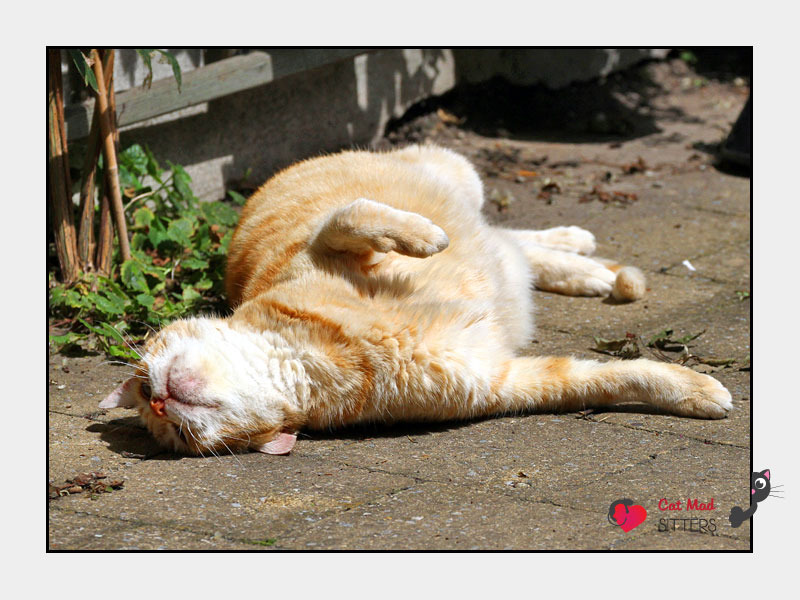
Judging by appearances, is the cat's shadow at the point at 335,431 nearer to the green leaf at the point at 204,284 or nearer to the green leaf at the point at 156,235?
the green leaf at the point at 204,284

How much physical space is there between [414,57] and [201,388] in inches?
218

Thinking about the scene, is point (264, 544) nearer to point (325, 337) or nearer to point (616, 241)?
point (325, 337)

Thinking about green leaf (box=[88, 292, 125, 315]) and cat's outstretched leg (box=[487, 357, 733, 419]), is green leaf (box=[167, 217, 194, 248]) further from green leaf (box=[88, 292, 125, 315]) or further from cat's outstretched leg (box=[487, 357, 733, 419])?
cat's outstretched leg (box=[487, 357, 733, 419])

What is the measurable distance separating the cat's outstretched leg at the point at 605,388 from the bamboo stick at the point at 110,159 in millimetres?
2538

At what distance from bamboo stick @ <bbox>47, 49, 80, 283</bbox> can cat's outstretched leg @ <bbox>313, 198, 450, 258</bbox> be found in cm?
199

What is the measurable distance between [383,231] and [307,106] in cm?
381

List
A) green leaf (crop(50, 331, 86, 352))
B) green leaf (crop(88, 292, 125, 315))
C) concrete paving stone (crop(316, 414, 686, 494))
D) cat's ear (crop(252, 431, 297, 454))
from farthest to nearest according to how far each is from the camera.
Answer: green leaf (crop(88, 292, 125, 315))
green leaf (crop(50, 331, 86, 352))
cat's ear (crop(252, 431, 297, 454))
concrete paving stone (crop(316, 414, 686, 494))

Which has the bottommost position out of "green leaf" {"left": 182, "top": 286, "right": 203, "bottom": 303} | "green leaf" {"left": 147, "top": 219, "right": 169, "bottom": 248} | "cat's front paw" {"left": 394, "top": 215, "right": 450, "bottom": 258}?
"green leaf" {"left": 182, "top": 286, "right": 203, "bottom": 303}

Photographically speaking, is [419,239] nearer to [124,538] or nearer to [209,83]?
[124,538]

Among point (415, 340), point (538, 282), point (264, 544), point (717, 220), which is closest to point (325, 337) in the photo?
point (415, 340)

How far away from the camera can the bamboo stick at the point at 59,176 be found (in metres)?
4.85

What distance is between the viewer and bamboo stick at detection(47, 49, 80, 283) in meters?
4.85

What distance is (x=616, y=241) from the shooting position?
604 cm

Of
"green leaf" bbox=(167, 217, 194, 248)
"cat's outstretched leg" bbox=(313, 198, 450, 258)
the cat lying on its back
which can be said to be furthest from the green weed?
"cat's outstretched leg" bbox=(313, 198, 450, 258)
